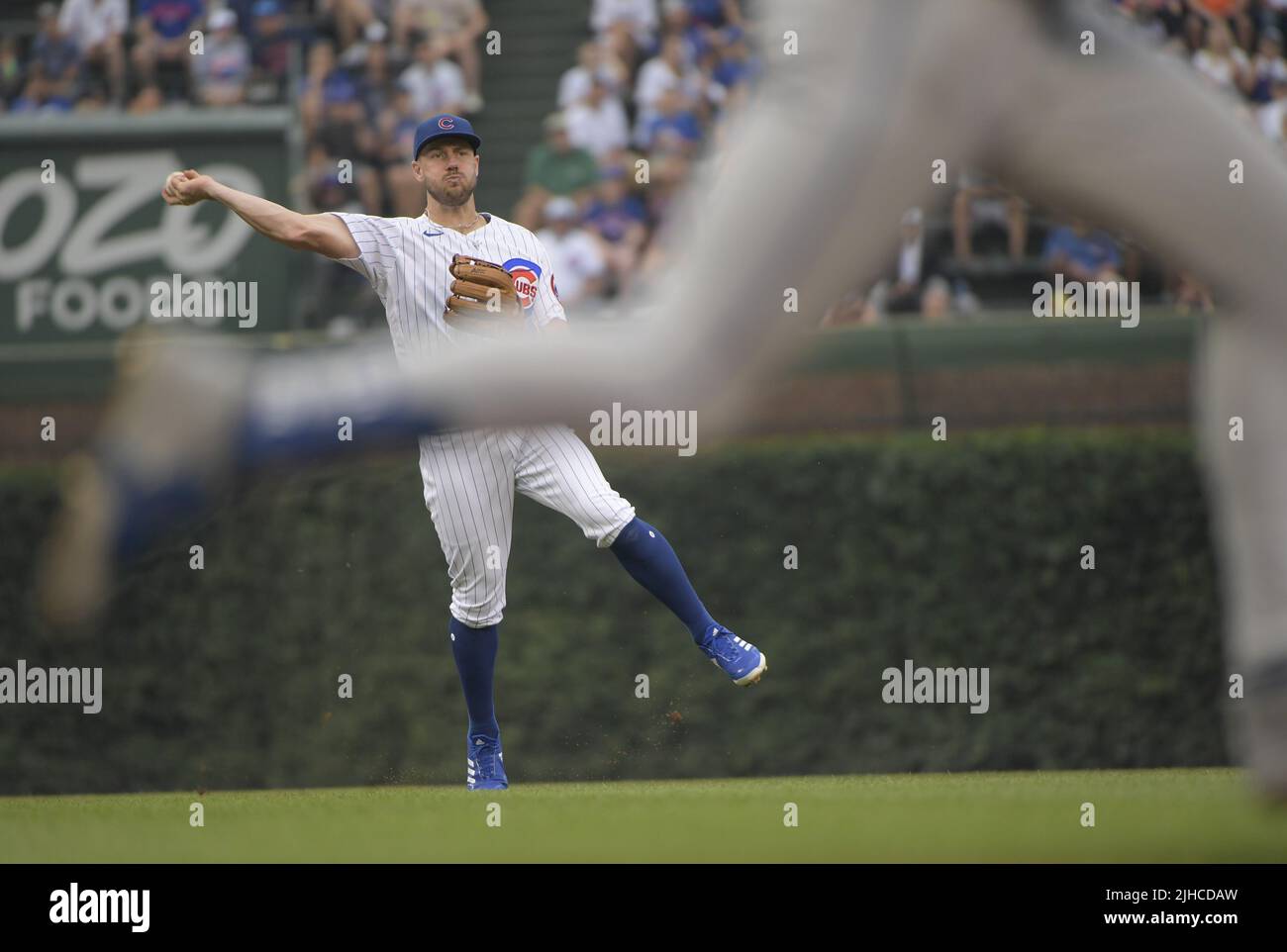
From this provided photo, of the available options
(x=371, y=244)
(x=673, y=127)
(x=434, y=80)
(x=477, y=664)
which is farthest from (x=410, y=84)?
(x=477, y=664)

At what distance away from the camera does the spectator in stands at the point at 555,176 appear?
970 centimetres

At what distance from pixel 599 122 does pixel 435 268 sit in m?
5.14

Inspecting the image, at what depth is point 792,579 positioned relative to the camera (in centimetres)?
858

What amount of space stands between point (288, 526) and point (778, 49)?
5.95 metres

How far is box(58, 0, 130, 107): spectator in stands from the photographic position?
11766mm

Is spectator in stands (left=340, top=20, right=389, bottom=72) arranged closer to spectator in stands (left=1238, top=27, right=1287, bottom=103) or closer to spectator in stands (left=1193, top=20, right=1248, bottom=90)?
spectator in stands (left=1193, top=20, right=1248, bottom=90)

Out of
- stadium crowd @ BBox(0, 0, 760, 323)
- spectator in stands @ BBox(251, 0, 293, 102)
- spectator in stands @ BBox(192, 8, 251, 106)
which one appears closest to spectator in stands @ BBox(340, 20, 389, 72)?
stadium crowd @ BBox(0, 0, 760, 323)

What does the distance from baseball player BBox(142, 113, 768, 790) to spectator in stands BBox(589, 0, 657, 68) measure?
220 inches

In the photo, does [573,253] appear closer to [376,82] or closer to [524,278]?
[376,82]

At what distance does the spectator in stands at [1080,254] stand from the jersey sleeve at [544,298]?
5042mm

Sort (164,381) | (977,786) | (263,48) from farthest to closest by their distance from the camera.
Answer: (263,48), (977,786), (164,381)

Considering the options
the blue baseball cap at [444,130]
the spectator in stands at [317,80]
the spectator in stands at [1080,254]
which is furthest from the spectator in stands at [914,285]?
the blue baseball cap at [444,130]
